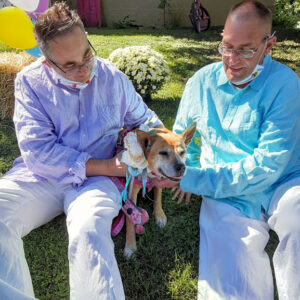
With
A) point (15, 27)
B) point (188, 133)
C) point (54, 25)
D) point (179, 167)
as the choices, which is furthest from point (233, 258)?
point (15, 27)

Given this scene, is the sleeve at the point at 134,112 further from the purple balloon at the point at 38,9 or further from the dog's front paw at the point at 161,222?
the purple balloon at the point at 38,9

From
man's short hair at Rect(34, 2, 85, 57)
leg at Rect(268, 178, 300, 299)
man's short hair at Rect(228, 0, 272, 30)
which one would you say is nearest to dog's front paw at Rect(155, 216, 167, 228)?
leg at Rect(268, 178, 300, 299)

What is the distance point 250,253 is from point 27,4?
3.43 metres

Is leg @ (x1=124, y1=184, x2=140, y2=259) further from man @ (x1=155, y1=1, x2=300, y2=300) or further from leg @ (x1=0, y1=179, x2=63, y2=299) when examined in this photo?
leg @ (x1=0, y1=179, x2=63, y2=299)

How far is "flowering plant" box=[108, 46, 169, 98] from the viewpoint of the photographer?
16.1 feet

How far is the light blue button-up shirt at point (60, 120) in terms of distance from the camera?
2.28m

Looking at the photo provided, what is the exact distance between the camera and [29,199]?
7.41ft

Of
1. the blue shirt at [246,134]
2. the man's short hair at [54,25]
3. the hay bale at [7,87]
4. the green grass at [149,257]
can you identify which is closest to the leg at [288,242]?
the blue shirt at [246,134]

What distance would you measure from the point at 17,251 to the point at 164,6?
1421 cm

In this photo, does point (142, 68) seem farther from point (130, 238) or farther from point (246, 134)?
point (130, 238)

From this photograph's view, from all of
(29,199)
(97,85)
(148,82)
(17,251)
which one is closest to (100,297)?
(17,251)

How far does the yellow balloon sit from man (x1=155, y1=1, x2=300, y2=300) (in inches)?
78.4

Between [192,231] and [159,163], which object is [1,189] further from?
[192,231]

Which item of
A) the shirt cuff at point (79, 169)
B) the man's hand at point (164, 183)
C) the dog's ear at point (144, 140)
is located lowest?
the man's hand at point (164, 183)
